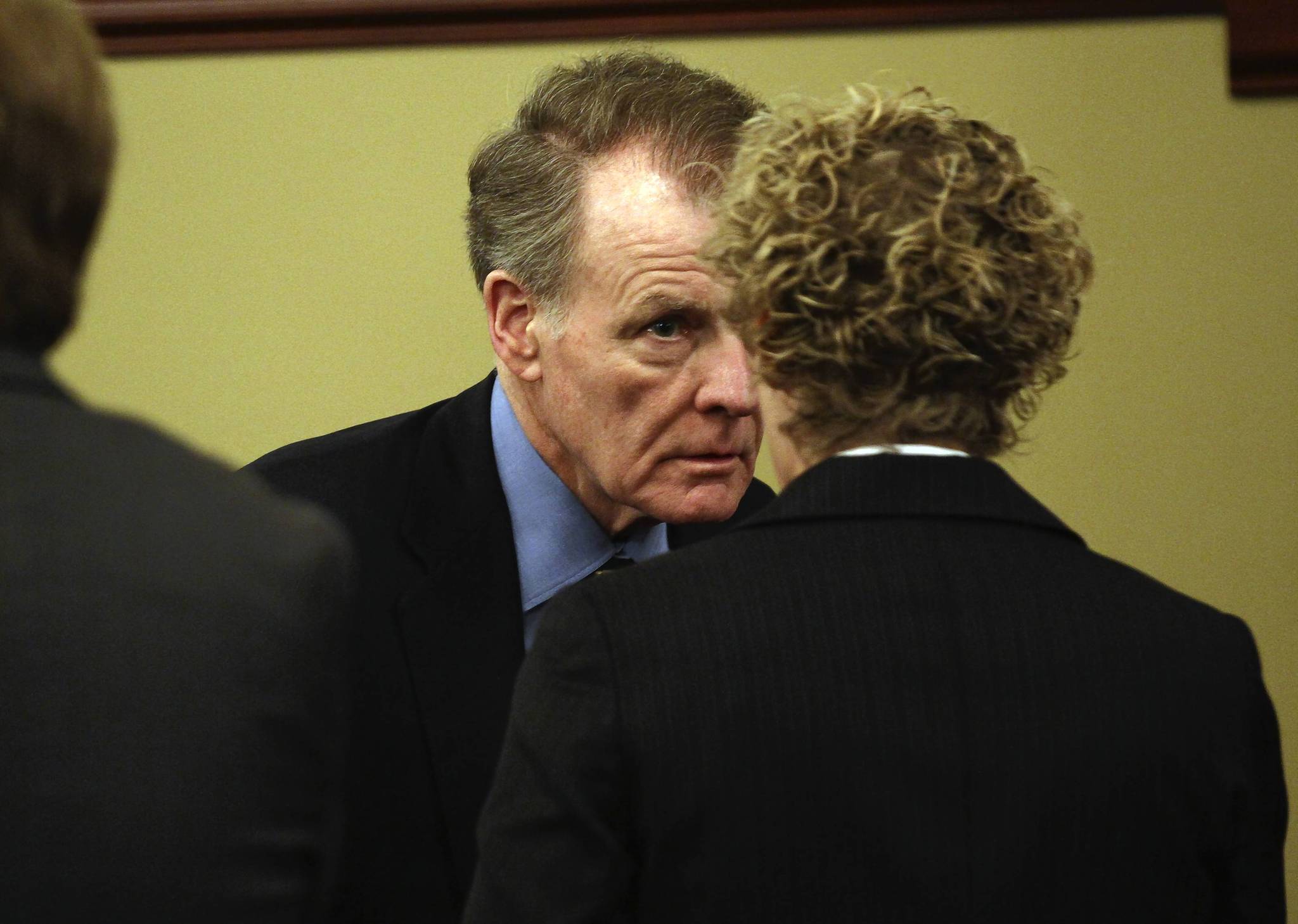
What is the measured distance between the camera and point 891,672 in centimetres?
118

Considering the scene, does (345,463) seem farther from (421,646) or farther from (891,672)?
(891,672)

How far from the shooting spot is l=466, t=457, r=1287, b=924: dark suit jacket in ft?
3.81

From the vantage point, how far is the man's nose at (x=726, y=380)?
81.3 inches

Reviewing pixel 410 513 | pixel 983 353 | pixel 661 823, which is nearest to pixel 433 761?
pixel 410 513

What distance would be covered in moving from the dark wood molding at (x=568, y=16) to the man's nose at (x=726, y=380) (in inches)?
36.4

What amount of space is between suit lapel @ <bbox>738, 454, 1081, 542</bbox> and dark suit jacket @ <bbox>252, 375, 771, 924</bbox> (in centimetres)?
73

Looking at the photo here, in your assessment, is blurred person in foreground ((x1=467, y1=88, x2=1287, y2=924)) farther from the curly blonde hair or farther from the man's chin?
the man's chin

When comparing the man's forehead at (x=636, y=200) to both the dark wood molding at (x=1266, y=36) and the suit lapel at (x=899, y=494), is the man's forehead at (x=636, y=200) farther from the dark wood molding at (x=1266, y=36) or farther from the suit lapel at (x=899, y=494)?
the dark wood molding at (x=1266, y=36)

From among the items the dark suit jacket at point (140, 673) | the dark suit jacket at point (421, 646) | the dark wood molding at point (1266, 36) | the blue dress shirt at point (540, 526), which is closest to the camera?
the dark suit jacket at point (140, 673)

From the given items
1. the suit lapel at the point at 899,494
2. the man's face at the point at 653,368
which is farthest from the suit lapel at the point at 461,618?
the suit lapel at the point at 899,494

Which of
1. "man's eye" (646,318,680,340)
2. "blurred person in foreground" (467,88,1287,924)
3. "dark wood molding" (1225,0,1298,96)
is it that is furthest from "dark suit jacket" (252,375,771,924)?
"dark wood molding" (1225,0,1298,96)

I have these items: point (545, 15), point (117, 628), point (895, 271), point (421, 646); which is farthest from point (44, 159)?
point (545, 15)

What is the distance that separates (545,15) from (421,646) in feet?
4.35

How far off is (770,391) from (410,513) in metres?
0.83
